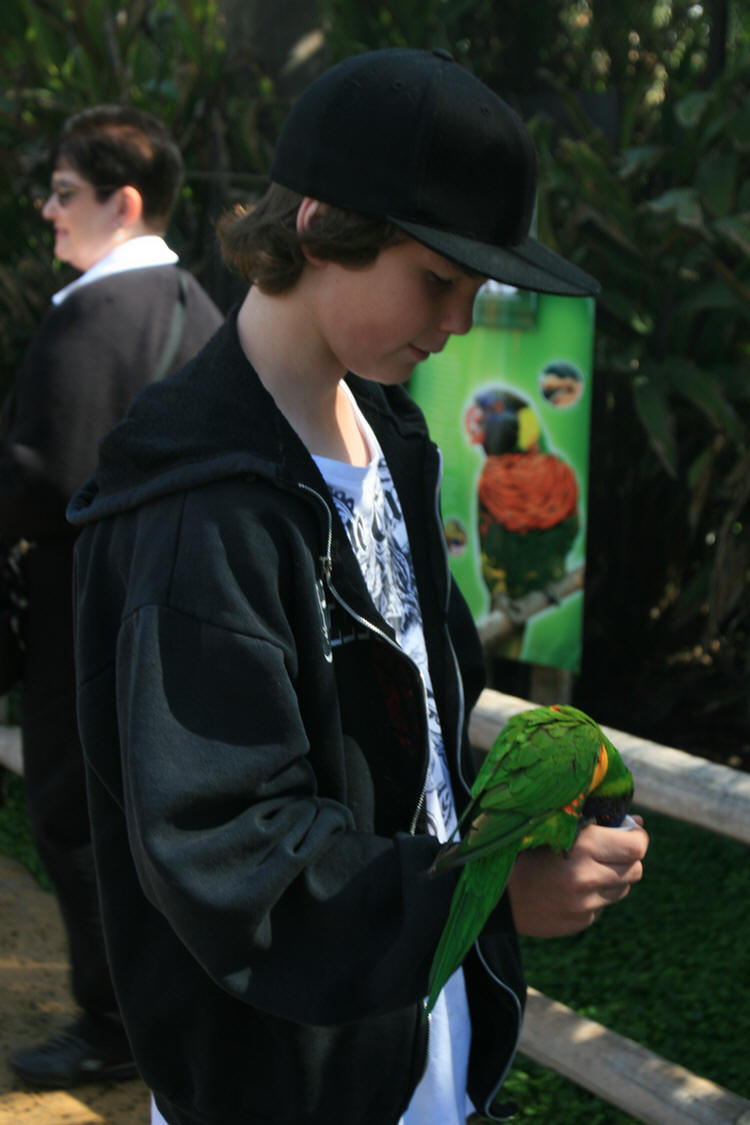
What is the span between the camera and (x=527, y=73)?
5.79m

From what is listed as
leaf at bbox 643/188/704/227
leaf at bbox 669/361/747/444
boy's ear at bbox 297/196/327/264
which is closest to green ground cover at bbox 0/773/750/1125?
leaf at bbox 669/361/747/444

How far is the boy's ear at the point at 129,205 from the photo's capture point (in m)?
2.95

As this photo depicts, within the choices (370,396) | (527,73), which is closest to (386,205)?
(370,396)

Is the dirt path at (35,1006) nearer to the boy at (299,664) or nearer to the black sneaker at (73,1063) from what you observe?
the black sneaker at (73,1063)

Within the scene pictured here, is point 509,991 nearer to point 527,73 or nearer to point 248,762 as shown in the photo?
point 248,762

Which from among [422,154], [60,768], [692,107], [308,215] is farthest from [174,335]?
[692,107]

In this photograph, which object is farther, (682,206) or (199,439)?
(682,206)

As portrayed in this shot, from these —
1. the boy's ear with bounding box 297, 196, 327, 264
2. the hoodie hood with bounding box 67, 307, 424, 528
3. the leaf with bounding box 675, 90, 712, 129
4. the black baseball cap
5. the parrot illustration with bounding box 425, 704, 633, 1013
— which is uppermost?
the leaf with bounding box 675, 90, 712, 129

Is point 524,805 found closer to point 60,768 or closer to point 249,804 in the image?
point 249,804

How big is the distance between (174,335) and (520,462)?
124cm

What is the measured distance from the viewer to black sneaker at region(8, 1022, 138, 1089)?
282cm

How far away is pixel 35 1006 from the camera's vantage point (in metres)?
3.25

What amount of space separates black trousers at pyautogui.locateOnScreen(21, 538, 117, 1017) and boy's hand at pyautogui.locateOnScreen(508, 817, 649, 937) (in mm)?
1637

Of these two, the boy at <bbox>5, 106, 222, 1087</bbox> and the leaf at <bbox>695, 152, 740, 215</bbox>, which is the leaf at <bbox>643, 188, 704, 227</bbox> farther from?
the boy at <bbox>5, 106, 222, 1087</bbox>
